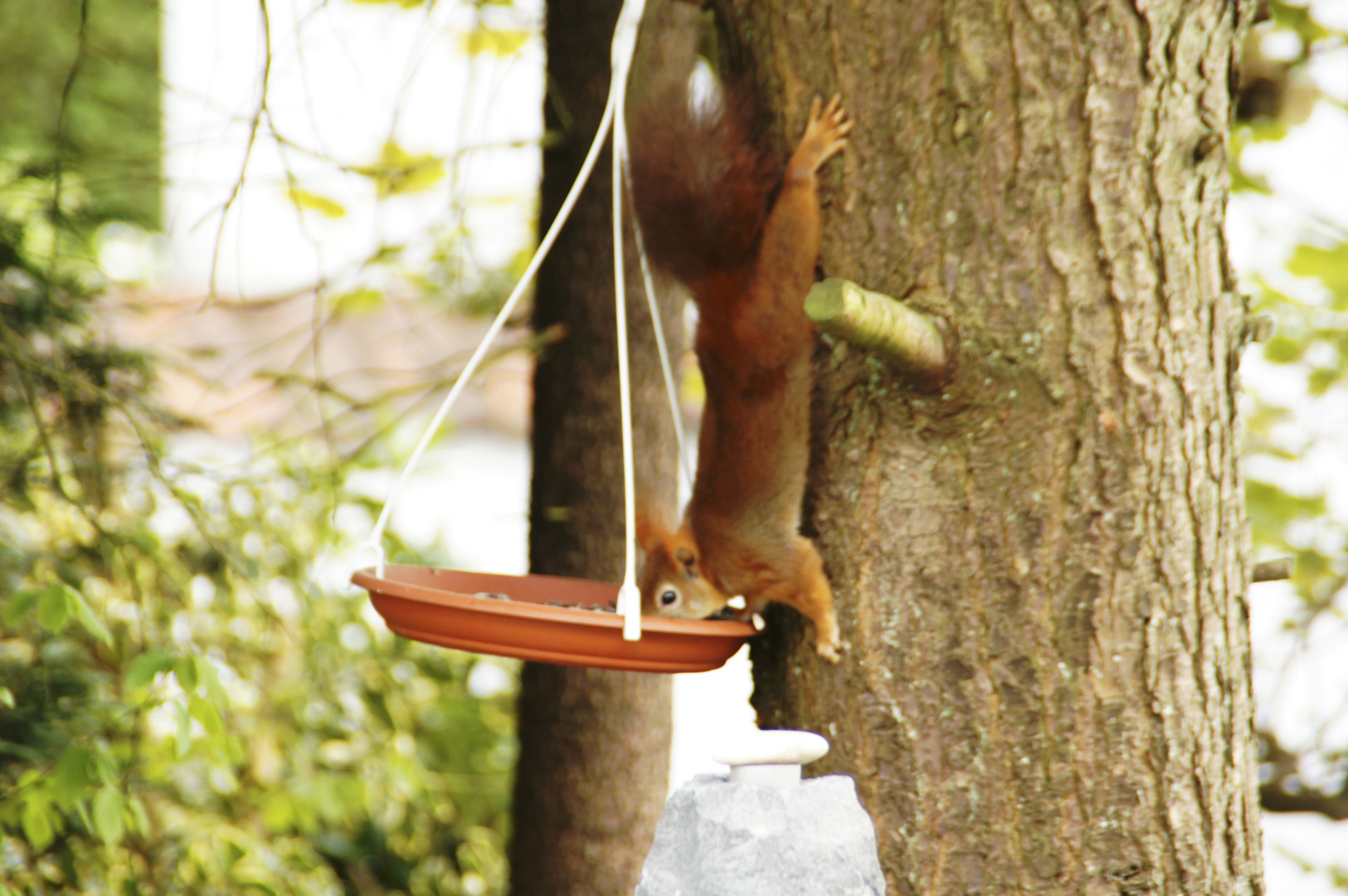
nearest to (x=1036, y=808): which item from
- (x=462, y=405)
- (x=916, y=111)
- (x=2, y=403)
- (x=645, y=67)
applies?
(x=916, y=111)

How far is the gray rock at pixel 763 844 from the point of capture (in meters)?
0.70

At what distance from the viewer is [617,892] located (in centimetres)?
150

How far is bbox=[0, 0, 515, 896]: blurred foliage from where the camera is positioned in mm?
1260

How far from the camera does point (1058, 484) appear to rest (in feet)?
2.76

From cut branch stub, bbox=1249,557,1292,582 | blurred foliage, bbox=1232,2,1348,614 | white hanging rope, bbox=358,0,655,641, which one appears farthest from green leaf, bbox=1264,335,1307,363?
white hanging rope, bbox=358,0,655,641

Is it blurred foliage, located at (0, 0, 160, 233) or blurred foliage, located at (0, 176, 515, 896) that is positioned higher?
blurred foliage, located at (0, 0, 160, 233)

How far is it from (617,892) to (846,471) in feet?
2.85

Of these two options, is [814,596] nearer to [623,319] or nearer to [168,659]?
[623,319]

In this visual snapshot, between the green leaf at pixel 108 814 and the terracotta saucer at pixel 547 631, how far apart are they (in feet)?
1.36

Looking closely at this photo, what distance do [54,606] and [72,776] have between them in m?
0.18

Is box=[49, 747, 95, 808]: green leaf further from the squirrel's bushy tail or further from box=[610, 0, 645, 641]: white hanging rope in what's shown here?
the squirrel's bushy tail

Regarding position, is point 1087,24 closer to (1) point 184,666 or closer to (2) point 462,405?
(1) point 184,666

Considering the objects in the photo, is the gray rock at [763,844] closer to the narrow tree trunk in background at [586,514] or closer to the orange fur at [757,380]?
the orange fur at [757,380]

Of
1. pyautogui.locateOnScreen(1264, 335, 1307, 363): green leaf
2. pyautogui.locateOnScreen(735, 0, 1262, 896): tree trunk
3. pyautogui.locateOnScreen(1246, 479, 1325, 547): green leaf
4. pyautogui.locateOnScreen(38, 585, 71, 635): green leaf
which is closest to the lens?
pyautogui.locateOnScreen(735, 0, 1262, 896): tree trunk
